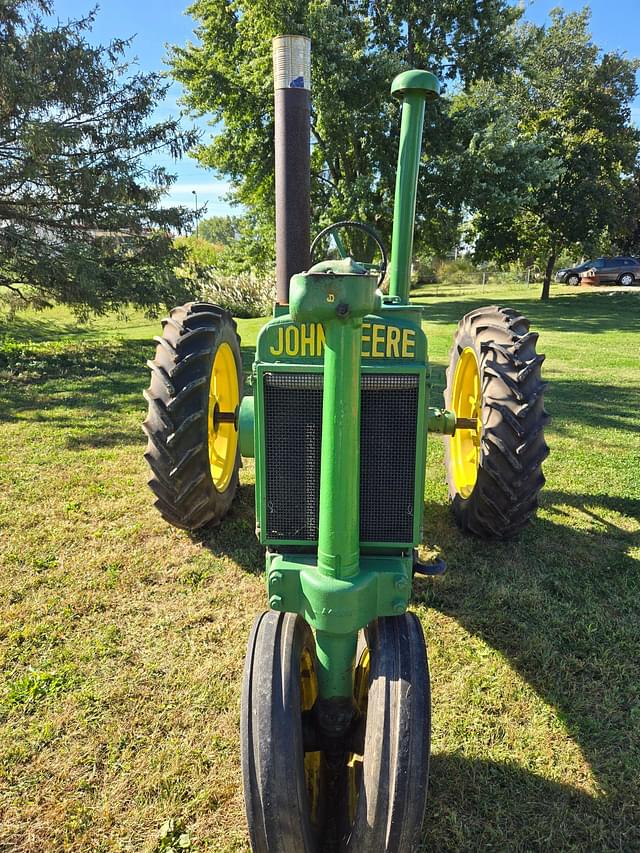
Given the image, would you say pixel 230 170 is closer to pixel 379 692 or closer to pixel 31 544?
pixel 31 544

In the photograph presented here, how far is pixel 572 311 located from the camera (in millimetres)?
19531

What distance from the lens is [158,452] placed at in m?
3.19

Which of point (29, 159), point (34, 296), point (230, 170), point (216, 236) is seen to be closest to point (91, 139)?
point (29, 159)

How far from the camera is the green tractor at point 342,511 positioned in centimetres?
156

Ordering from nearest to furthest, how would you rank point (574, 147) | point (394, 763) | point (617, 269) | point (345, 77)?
1. point (394, 763)
2. point (345, 77)
3. point (574, 147)
4. point (617, 269)

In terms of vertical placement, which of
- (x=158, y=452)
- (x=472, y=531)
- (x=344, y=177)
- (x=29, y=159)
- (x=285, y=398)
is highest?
(x=344, y=177)

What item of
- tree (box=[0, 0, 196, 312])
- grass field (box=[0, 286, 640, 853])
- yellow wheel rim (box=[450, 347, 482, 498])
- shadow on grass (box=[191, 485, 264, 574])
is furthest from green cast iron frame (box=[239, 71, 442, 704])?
tree (box=[0, 0, 196, 312])

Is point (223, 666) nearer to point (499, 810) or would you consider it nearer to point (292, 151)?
point (499, 810)

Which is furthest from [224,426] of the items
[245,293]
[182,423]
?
[245,293]

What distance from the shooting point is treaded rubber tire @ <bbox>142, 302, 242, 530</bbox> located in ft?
10.3

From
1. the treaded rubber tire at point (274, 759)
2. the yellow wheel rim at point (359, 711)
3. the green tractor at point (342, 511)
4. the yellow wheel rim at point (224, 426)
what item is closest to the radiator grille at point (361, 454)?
the green tractor at point (342, 511)

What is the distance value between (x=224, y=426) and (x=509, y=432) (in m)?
1.83

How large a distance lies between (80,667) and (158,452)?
42.9 inches

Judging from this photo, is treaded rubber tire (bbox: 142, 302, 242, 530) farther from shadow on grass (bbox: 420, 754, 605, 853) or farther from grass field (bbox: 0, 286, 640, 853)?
shadow on grass (bbox: 420, 754, 605, 853)
